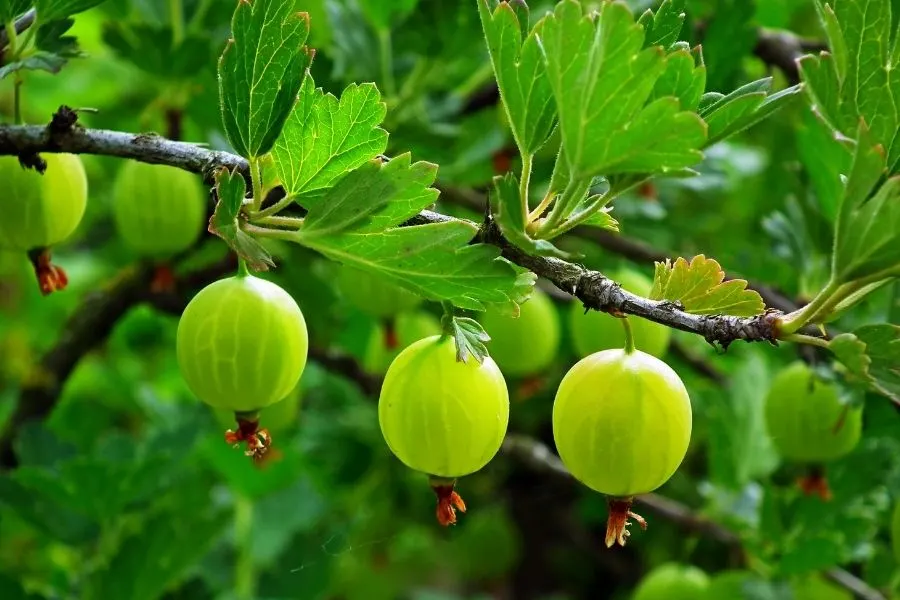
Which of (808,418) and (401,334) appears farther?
(401,334)

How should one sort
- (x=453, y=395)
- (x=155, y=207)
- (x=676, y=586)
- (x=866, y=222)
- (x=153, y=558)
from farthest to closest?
(x=676, y=586), (x=155, y=207), (x=153, y=558), (x=453, y=395), (x=866, y=222)

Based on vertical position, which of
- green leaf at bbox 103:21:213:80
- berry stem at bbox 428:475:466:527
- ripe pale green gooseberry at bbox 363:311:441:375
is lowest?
ripe pale green gooseberry at bbox 363:311:441:375

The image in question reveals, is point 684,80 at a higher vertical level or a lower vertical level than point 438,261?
higher

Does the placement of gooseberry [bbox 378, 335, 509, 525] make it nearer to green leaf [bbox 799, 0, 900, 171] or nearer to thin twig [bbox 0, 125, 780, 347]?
thin twig [bbox 0, 125, 780, 347]

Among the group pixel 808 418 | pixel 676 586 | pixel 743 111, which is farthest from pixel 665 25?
pixel 676 586

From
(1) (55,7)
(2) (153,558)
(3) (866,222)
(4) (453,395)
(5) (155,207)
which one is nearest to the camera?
(3) (866,222)

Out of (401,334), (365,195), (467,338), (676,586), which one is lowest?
(676,586)

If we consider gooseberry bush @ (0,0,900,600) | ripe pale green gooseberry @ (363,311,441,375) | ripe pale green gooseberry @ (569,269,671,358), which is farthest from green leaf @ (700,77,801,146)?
ripe pale green gooseberry @ (363,311,441,375)

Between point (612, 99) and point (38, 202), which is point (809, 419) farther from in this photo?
point (38, 202)
